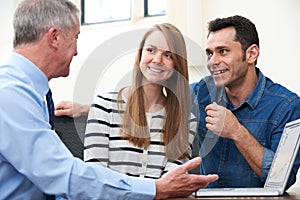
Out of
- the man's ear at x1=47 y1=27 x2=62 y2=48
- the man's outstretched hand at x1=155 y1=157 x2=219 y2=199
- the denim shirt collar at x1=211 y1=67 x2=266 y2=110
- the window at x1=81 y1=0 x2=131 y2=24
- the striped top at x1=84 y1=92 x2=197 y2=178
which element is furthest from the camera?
the window at x1=81 y1=0 x2=131 y2=24

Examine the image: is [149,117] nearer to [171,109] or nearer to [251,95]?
[171,109]

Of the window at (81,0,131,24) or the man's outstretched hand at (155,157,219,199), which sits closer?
the man's outstretched hand at (155,157,219,199)

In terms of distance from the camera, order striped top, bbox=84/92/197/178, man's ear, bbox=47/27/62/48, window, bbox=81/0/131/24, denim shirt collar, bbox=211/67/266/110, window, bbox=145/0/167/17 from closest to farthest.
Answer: man's ear, bbox=47/27/62/48 → striped top, bbox=84/92/197/178 → denim shirt collar, bbox=211/67/266/110 → window, bbox=145/0/167/17 → window, bbox=81/0/131/24

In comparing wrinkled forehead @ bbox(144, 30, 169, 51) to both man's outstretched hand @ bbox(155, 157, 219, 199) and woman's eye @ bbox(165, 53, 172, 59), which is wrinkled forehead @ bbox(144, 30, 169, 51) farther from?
man's outstretched hand @ bbox(155, 157, 219, 199)

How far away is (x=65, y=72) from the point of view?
1.49 metres

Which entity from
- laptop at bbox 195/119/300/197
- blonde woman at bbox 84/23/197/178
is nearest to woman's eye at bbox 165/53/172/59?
blonde woman at bbox 84/23/197/178

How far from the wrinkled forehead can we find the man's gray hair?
2.20 ft

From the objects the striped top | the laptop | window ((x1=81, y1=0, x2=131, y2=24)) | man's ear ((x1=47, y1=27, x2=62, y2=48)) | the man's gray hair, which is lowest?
the striped top

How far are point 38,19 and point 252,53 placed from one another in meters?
1.09

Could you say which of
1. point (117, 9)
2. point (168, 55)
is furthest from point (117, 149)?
point (117, 9)

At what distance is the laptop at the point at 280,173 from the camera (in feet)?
4.40

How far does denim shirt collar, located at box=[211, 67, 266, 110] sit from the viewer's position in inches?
79.6

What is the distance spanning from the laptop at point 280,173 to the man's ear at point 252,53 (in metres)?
0.65

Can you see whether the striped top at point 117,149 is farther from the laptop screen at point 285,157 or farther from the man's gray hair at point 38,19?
the man's gray hair at point 38,19
